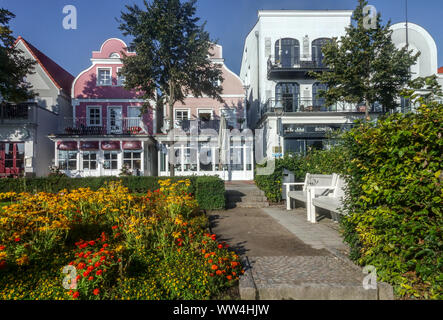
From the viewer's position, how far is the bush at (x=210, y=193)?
8180mm

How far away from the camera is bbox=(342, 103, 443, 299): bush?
248 cm

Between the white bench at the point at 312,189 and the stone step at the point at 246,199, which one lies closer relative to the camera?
the white bench at the point at 312,189

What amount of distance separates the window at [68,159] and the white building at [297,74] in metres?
13.5

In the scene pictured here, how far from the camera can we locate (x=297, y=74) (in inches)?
724

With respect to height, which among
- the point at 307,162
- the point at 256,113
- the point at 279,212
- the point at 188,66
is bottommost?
the point at 279,212

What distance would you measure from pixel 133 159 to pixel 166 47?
7835 millimetres

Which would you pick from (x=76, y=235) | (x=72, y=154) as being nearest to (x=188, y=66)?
(x=72, y=154)

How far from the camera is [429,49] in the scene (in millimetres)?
19703

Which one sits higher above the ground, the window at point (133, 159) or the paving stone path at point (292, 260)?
the window at point (133, 159)

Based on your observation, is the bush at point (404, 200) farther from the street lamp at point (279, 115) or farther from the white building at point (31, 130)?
the white building at point (31, 130)

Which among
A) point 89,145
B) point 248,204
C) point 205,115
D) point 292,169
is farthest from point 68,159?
point 292,169

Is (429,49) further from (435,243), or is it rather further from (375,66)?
(435,243)

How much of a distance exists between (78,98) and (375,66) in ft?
66.1


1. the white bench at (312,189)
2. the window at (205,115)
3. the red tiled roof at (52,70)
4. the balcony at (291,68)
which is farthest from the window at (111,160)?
the white bench at (312,189)
